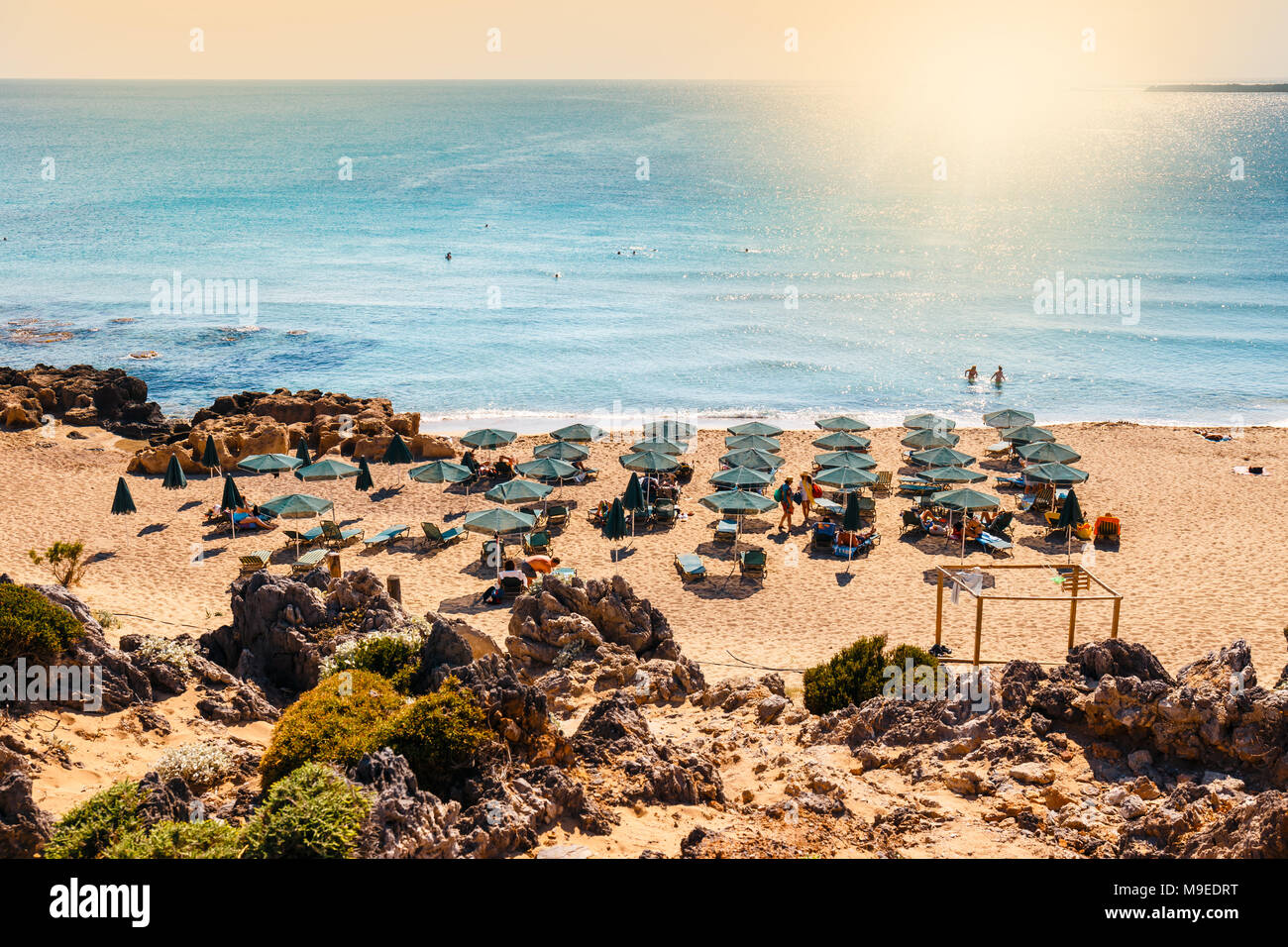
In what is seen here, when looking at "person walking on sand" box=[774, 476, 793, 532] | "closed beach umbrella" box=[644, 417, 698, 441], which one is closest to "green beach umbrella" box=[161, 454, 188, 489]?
"closed beach umbrella" box=[644, 417, 698, 441]

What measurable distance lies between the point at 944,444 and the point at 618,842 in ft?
74.3

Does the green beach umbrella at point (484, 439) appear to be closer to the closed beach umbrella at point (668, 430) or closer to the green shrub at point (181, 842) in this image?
the closed beach umbrella at point (668, 430)

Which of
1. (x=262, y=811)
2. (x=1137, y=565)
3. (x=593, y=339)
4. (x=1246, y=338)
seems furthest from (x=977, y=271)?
(x=262, y=811)

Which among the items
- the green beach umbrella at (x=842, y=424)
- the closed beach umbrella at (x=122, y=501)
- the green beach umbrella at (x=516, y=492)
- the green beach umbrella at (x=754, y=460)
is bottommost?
the closed beach umbrella at (x=122, y=501)

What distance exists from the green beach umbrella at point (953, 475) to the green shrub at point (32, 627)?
20.2 meters

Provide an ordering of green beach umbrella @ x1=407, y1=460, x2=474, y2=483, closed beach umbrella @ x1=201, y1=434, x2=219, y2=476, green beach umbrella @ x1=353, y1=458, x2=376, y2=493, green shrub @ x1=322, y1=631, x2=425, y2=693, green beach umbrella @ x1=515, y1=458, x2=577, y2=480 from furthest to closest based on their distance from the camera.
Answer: closed beach umbrella @ x1=201, y1=434, x2=219, y2=476, green beach umbrella @ x1=353, y1=458, x2=376, y2=493, green beach umbrella @ x1=515, y1=458, x2=577, y2=480, green beach umbrella @ x1=407, y1=460, x2=474, y2=483, green shrub @ x1=322, y1=631, x2=425, y2=693

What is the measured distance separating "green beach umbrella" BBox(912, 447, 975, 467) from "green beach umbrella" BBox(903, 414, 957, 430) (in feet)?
11.9

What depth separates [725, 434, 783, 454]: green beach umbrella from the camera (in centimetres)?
2967

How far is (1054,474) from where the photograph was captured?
25031 mm

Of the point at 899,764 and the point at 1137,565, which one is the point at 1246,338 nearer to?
the point at 1137,565

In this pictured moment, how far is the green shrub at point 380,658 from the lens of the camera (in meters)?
12.7

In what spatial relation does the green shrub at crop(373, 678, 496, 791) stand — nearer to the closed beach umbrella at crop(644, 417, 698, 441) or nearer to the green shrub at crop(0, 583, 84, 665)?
the green shrub at crop(0, 583, 84, 665)

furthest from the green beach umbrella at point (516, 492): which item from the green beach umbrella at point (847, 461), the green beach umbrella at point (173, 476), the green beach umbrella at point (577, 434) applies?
the green beach umbrella at point (173, 476)

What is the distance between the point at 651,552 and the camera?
22.8m
